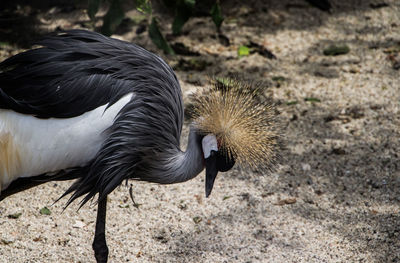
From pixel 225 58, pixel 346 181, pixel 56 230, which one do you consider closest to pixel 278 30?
pixel 225 58

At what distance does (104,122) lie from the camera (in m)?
2.03

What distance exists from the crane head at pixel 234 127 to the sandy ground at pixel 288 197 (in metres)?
0.39

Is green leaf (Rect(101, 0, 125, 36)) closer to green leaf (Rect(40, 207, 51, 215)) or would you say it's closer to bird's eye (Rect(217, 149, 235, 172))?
green leaf (Rect(40, 207, 51, 215))

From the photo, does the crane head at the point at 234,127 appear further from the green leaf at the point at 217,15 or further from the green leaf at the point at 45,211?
the green leaf at the point at 217,15

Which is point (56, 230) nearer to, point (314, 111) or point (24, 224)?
point (24, 224)

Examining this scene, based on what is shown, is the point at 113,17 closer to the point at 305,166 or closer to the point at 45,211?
the point at 45,211

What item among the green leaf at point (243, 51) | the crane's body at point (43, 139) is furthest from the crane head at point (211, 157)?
the green leaf at point (243, 51)

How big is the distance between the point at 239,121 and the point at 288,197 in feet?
2.33

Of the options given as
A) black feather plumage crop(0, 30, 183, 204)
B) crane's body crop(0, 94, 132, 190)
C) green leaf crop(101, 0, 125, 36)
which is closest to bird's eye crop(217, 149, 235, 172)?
black feather plumage crop(0, 30, 183, 204)

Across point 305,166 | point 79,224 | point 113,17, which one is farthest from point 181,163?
point 113,17

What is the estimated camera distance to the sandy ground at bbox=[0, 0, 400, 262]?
8.15 feet

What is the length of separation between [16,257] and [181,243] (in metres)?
0.72

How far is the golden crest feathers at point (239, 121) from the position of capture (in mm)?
2213

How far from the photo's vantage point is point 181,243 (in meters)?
2.53
